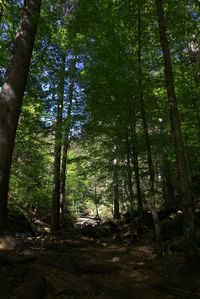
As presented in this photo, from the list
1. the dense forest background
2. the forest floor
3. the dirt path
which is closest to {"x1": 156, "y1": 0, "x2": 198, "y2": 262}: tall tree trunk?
the dense forest background

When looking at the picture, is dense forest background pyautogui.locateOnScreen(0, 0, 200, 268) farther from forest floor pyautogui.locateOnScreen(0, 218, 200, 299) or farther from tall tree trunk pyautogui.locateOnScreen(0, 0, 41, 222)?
forest floor pyautogui.locateOnScreen(0, 218, 200, 299)

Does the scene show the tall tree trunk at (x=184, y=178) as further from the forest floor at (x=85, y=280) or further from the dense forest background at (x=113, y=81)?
the forest floor at (x=85, y=280)

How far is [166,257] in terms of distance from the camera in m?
9.14

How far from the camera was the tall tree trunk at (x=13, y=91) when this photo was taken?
7.38 meters

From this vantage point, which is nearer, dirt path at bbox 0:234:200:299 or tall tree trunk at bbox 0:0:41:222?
dirt path at bbox 0:234:200:299

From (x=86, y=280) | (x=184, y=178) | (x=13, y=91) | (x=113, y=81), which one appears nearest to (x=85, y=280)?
(x=86, y=280)

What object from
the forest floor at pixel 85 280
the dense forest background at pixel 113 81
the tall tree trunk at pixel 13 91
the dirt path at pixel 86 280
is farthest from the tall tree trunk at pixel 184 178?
the tall tree trunk at pixel 13 91

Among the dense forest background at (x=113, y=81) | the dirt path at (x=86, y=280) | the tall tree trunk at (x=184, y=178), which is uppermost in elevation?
the dense forest background at (x=113, y=81)

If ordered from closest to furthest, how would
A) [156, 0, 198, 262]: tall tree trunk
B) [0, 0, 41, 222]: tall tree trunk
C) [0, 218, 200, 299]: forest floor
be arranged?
[0, 218, 200, 299]: forest floor, [156, 0, 198, 262]: tall tree trunk, [0, 0, 41, 222]: tall tree trunk

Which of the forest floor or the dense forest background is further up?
the dense forest background

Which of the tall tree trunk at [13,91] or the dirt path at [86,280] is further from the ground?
the tall tree trunk at [13,91]

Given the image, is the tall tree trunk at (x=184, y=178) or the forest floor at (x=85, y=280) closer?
the forest floor at (x=85, y=280)

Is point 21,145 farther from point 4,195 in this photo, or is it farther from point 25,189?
point 4,195

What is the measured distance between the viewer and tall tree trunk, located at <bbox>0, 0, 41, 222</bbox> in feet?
24.2
